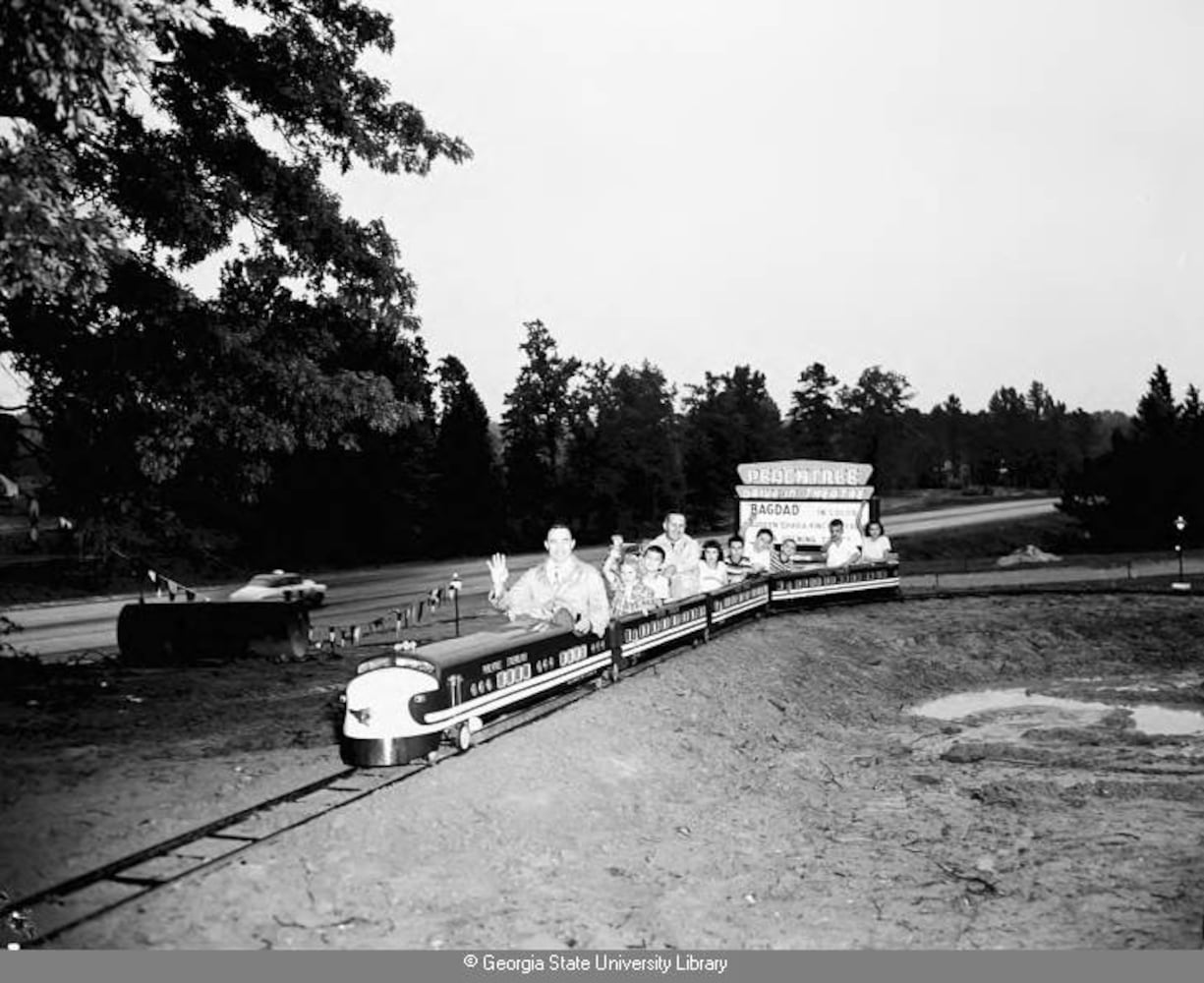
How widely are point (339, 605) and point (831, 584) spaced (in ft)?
58.9

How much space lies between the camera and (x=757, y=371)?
119875 millimetres

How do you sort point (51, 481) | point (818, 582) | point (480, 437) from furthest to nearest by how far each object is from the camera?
1. point (480, 437)
2. point (818, 582)
3. point (51, 481)

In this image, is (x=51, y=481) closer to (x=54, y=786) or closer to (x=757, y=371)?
(x=54, y=786)

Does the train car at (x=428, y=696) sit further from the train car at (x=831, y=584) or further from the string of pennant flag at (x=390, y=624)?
the train car at (x=831, y=584)

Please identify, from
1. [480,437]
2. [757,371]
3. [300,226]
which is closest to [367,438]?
[480,437]

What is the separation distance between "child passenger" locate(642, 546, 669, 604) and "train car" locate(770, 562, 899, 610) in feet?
19.4

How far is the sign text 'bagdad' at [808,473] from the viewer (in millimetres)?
28750

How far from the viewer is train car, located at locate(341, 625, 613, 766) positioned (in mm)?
9062

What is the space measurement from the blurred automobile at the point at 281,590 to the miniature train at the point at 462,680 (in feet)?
67.1

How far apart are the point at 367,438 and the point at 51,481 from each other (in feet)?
113

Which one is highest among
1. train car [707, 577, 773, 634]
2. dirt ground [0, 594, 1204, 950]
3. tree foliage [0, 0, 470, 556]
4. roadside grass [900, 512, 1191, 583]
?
tree foliage [0, 0, 470, 556]

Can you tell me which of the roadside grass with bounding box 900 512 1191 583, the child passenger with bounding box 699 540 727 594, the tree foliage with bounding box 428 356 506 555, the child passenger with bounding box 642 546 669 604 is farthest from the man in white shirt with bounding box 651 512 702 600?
the tree foliage with bounding box 428 356 506 555

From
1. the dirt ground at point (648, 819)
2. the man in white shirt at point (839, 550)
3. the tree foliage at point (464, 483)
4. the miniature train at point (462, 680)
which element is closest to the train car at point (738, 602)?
the dirt ground at point (648, 819)

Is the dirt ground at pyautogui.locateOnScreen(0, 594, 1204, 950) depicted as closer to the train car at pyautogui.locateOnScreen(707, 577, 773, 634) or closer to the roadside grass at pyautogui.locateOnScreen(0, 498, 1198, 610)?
the train car at pyautogui.locateOnScreen(707, 577, 773, 634)
